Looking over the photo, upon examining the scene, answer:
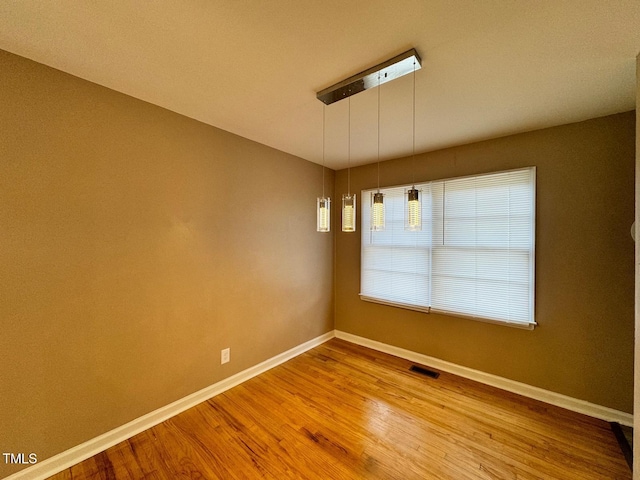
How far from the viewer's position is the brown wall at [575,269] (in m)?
1.98

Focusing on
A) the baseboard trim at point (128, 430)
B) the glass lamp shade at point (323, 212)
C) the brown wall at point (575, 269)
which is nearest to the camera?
the baseboard trim at point (128, 430)

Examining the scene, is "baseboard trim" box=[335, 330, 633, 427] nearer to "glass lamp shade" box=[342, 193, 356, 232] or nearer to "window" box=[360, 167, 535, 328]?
"window" box=[360, 167, 535, 328]

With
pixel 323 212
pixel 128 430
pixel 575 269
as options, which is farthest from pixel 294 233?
pixel 575 269

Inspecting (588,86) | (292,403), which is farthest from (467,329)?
(588,86)

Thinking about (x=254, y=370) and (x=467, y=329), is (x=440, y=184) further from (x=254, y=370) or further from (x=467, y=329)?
(x=254, y=370)

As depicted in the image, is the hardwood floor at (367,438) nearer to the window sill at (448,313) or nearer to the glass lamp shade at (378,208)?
the window sill at (448,313)

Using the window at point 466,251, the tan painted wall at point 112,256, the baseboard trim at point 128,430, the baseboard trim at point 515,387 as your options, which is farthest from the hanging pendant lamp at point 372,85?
the baseboard trim at point 515,387

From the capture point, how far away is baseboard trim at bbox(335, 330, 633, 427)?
6.63ft

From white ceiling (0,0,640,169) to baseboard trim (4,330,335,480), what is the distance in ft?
8.08

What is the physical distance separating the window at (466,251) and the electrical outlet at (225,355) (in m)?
1.92

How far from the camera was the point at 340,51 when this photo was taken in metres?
1.41

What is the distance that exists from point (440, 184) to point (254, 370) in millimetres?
2963

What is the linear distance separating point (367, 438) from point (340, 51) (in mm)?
2604

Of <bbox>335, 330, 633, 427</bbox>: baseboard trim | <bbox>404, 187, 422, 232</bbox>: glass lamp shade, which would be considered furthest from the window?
<bbox>404, 187, 422, 232</bbox>: glass lamp shade
